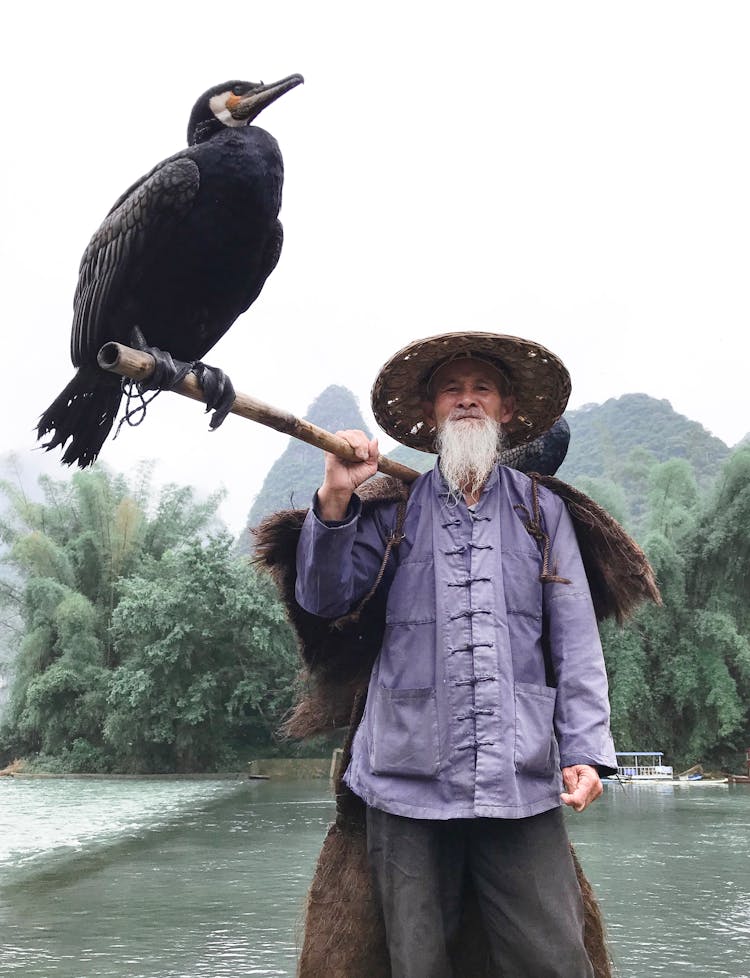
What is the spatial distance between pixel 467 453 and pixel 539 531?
0.70ft

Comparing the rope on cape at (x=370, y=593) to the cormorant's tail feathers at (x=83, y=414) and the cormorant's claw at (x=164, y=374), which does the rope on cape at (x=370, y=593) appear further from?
the cormorant's tail feathers at (x=83, y=414)

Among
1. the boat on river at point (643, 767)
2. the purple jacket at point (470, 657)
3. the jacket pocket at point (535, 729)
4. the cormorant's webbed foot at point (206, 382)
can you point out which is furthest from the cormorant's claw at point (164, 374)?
the boat on river at point (643, 767)

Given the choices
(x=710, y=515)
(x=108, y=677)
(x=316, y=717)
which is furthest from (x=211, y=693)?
(x=316, y=717)

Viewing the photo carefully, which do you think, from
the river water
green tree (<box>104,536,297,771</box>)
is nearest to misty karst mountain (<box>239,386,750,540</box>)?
green tree (<box>104,536,297,771</box>)

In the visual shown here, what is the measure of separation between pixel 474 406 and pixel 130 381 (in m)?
0.73

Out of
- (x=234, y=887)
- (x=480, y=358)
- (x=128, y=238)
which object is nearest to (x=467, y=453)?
(x=480, y=358)

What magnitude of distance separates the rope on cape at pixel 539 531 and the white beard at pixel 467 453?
10 cm

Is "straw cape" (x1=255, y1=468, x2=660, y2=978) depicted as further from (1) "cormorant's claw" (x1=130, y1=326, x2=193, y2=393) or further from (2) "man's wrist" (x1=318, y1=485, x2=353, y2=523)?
(1) "cormorant's claw" (x1=130, y1=326, x2=193, y2=393)

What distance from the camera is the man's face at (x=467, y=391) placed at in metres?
2.06

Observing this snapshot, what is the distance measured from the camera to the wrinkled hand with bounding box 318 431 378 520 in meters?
1.80

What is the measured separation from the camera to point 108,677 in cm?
1916

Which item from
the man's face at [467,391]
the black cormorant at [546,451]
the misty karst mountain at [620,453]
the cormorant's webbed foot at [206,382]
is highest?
the misty karst mountain at [620,453]

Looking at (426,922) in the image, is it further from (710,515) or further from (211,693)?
(211,693)

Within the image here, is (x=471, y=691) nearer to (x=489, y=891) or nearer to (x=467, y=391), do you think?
(x=489, y=891)
